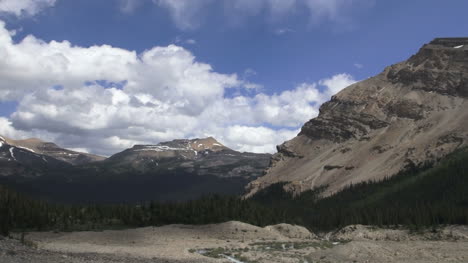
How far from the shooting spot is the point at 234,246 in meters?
59.8

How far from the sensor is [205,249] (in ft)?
185

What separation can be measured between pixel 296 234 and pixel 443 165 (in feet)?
312

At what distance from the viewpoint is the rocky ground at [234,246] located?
40.2 metres

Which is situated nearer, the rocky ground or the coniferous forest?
the rocky ground

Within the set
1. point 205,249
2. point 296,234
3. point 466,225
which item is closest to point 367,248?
point 205,249

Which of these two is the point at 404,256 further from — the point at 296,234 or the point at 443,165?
the point at 443,165

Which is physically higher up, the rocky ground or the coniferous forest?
the coniferous forest

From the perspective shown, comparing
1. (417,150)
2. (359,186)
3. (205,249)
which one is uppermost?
(417,150)

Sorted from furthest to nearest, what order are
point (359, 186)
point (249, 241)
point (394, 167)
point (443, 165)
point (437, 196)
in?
point (394, 167) < point (359, 186) < point (443, 165) < point (437, 196) < point (249, 241)

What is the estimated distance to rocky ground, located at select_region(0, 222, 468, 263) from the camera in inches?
1581

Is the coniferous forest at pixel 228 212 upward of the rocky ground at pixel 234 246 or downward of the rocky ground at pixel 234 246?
upward

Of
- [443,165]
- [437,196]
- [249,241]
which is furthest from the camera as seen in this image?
[443,165]

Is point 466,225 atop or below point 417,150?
below

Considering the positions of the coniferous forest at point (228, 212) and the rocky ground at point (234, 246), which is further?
the coniferous forest at point (228, 212)
